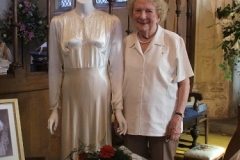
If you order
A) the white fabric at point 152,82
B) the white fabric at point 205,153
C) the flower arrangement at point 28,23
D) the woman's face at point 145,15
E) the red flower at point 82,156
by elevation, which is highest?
the flower arrangement at point 28,23

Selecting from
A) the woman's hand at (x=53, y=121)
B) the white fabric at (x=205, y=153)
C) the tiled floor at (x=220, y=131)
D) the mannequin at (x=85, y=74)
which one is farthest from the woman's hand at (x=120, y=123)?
the tiled floor at (x=220, y=131)

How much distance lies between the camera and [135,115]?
169 centimetres

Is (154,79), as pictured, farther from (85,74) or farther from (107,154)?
(107,154)

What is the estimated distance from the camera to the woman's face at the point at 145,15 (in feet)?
5.38

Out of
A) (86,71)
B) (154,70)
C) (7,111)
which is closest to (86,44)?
(86,71)

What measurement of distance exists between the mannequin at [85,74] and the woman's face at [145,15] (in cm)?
10

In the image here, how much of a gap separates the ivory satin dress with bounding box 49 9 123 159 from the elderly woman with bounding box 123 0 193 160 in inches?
3.3

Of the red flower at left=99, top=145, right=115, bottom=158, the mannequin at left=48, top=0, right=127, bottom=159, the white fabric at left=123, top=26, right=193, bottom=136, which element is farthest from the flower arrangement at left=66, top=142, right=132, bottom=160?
the white fabric at left=123, top=26, right=193, bottom=136

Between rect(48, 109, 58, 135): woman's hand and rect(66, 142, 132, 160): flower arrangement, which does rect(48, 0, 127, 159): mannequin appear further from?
rect(66, 142, 132, 160): flower arrangement

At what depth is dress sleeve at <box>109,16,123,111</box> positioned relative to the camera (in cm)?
164

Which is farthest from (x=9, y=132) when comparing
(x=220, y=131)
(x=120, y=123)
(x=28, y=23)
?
(x=28, y=23)

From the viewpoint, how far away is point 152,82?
5.45 feet

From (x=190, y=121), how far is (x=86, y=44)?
1.94 meters

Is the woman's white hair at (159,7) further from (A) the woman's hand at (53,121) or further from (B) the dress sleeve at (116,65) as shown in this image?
(A) the woman's hand at (53,121)
